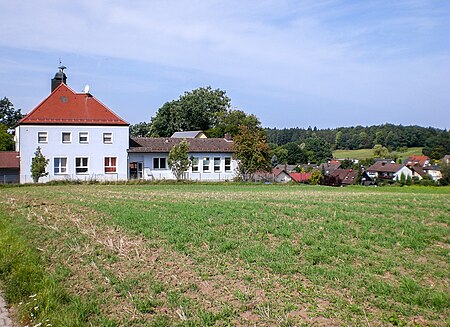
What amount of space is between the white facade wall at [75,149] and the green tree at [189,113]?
111 feet

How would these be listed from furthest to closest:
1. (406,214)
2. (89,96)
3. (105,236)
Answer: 1. (89,96)
2. (406,214)
3. (105,236)

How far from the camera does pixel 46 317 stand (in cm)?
723

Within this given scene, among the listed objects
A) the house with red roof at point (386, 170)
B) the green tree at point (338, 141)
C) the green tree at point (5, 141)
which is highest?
the green tree at point (338, 141)

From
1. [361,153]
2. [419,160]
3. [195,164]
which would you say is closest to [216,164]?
[195,164]

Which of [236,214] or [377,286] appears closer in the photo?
[377,286]

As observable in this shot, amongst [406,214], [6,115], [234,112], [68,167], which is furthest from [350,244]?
[6,115]

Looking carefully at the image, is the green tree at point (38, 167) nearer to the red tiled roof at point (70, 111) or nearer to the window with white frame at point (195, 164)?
the red tiled roof at point (70, 111)

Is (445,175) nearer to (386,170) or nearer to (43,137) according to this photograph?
(386,170)

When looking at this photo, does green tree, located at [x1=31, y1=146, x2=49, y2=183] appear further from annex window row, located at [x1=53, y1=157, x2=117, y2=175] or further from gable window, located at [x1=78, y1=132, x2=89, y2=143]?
gable window, located at [x1=78, y1=132, x2=89, y2=143]

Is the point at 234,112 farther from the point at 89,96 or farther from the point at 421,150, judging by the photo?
the point at 421,150

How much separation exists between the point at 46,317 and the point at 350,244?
18.0ft

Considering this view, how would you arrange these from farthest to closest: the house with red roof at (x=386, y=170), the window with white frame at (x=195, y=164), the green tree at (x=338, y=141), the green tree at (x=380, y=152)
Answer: the green tree at (x=338, y=141), the green tree at (x=380, y=152), the house with red roof at (x=386, y=170), the window with white frame at (x=195, y=164)

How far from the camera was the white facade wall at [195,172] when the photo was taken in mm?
52531

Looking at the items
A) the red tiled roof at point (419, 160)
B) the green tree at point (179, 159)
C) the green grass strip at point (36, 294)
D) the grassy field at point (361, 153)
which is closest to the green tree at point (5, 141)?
the green tree at point (179, 159)
